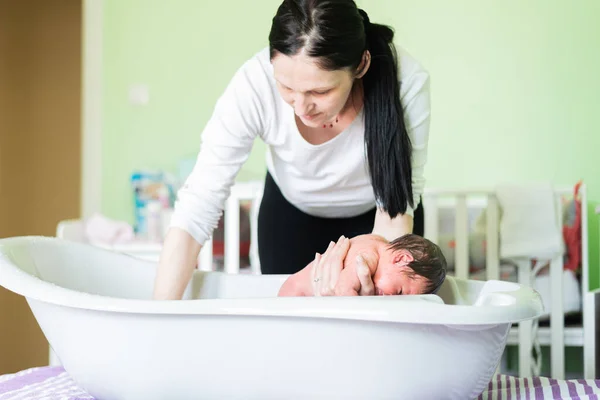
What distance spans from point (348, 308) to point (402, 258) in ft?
1.04

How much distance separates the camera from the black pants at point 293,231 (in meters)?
1.57

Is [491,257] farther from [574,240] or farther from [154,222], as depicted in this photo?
[154,222]

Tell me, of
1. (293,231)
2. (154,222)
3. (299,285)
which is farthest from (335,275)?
(154,222)

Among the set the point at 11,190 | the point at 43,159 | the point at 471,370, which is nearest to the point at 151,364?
the point at 471,370

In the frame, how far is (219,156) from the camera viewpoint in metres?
1.30

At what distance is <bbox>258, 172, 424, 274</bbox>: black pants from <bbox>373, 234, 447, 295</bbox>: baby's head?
1.42 ft

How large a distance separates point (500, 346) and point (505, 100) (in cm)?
208

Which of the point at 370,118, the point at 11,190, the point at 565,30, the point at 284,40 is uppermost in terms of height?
the point at 565,30

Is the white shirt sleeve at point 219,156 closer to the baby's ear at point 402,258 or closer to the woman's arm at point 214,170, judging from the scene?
the woman's arm at point 214,170

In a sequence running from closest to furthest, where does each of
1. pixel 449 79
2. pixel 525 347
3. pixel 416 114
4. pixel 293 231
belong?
pixel 416 114
pixel 293 231
pixel 525 347
pixel 449 79

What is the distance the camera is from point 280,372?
0.87 metres

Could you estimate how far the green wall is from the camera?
2783mm

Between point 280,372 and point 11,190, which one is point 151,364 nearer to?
point 280,372

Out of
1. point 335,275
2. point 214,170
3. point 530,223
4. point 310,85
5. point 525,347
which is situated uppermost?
point 310,85
